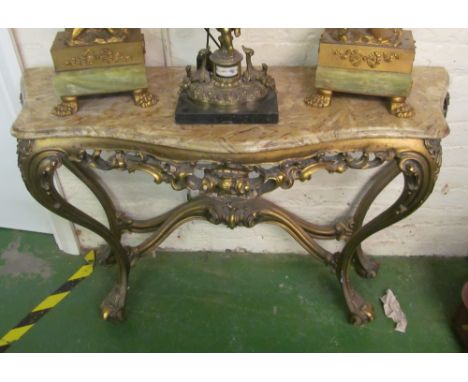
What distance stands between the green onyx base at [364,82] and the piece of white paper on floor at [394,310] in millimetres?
855

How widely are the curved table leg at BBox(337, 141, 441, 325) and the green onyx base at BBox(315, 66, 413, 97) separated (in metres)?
0.15

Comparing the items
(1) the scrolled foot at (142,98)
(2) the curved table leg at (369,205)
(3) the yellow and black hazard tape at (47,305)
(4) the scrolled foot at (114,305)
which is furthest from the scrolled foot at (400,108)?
(3) the yellow and black hazard tape at (47,305)

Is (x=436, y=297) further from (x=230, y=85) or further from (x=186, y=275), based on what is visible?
(x=230, y=85)

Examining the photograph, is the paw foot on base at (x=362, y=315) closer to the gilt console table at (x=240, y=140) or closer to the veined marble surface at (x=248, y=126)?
the gilt console table at (x=240, y=140)

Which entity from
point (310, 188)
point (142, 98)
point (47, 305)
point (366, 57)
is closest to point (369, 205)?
point (310, 188)

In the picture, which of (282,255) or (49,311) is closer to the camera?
(49,311)

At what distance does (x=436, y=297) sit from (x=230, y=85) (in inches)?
44.5

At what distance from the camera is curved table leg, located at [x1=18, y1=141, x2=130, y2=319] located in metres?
1.13

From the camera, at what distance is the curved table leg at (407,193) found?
1083 millimetres

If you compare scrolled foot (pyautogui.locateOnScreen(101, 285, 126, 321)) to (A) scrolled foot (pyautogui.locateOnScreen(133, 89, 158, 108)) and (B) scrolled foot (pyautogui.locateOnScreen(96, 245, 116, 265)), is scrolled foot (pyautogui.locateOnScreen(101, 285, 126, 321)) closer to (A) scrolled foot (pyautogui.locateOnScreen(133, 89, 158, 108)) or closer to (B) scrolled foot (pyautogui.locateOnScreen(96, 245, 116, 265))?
(B) scrolled foot (pyautogui.locateOnScreen(96, 245, 116, 265))

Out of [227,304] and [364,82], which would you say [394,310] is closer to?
[227,304]

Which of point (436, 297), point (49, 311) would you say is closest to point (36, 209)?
point (49, 311)

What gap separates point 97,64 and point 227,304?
965 mm

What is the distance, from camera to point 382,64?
3.41 ft
